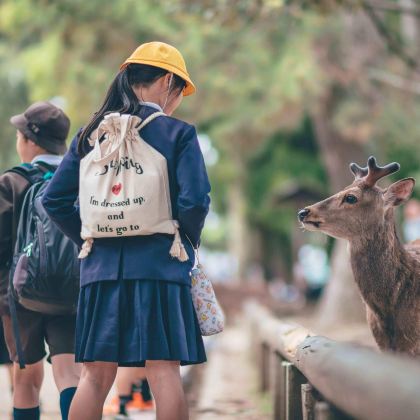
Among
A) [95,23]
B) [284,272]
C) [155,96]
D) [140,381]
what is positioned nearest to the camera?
[155,96]

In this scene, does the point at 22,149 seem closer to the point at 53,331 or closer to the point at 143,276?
the point at 53,331

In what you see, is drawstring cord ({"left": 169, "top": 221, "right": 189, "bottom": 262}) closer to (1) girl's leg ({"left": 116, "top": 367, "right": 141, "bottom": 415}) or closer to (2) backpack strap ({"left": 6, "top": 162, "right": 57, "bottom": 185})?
(2) backpack strap ({"left": 6, "top": 162, "right": 57, "bottom": 185})

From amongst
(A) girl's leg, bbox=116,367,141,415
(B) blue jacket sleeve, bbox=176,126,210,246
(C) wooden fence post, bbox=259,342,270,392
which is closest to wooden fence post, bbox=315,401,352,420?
(B) blue jacket sleeve, bbox=176,126,210,246

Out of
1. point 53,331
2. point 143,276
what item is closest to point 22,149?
point 53,331

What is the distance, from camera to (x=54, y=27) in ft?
56.9

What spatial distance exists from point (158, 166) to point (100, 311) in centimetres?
71

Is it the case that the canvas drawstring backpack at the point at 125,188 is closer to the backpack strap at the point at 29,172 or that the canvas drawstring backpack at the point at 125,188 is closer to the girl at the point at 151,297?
the girl at the point at 151,297

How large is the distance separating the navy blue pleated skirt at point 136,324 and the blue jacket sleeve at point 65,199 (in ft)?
1.49

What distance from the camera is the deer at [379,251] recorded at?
5.50 meters

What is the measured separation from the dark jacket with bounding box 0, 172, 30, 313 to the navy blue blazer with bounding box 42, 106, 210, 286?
1.28m

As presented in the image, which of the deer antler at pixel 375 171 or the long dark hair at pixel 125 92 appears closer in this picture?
the long dark hair at pixel 125 92

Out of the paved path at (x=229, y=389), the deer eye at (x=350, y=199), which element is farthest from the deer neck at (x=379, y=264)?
the paved path at (x=229, y=389)

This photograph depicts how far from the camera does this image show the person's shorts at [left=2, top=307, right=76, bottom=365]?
568 centimetres

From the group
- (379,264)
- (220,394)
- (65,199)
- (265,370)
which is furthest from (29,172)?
(265,370)
